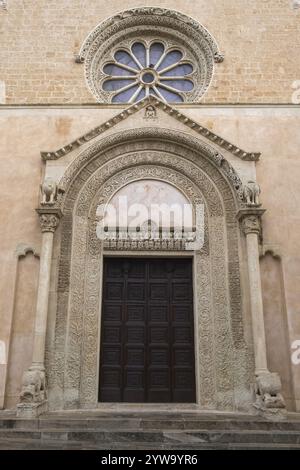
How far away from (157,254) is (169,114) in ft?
10.4

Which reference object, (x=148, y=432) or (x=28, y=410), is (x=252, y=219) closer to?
(x=148, y=432)

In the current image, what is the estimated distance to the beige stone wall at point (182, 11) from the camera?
11109 mm

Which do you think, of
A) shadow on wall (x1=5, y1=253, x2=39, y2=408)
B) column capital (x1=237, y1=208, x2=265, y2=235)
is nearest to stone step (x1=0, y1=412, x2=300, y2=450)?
shadow on wall (x1=5, y1=253, x2=39, y2=408)

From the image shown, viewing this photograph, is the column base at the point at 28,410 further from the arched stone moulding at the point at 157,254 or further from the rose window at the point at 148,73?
the rose window at the point at 148,73

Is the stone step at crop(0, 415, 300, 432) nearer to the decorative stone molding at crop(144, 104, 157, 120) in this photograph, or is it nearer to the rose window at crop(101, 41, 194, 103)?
the decorative stone molding at crop(144, 104, 157, 120)

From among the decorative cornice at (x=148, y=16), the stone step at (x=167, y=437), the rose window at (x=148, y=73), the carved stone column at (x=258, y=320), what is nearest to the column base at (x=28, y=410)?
the stone step at (x=167, y=437)

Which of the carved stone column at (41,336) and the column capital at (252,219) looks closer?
the carved stone column at (41,336)

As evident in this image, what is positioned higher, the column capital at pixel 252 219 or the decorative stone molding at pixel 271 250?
the column capital at pixel 252 219

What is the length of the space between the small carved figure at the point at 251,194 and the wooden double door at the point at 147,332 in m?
1.81

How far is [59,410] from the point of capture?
7.88 metres

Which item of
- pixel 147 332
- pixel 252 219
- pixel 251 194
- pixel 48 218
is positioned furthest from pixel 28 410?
pixel 251 194

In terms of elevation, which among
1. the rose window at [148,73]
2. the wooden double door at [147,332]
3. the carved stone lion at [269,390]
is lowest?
the carved stone lion at [269,390]

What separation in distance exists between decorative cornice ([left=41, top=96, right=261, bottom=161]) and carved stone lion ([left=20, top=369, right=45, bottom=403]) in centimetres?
443
